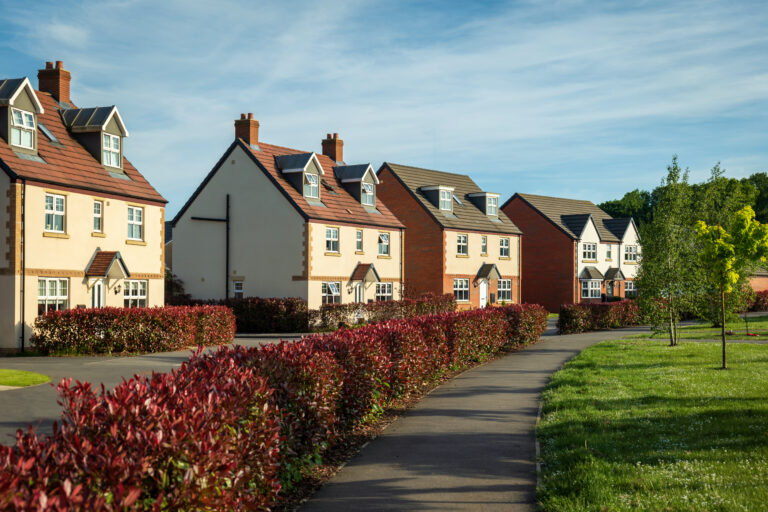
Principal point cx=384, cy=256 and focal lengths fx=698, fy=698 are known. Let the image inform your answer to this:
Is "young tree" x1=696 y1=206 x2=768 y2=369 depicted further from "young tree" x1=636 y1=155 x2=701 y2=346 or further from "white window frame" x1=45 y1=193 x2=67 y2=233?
"white window frame" x1=45 y1=193 x2=67 y2=233

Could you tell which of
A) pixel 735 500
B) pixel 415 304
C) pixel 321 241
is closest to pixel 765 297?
pixel 415 304

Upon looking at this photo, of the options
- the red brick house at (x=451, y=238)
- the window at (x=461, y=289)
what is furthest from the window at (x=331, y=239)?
the window at (x=461, y=289)

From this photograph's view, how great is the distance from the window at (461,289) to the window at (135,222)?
2370cm

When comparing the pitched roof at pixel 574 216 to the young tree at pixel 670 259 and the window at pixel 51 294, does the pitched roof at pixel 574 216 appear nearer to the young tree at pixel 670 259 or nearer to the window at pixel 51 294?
the young tree at pixel 670 259

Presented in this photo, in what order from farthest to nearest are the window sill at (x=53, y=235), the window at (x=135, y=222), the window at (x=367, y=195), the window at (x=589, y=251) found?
the window at (x=589, y=251), the window at (x=367, y=195), the window at (x=135, y=222), the window sill at (x=53, y=235)

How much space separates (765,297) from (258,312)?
44.6m

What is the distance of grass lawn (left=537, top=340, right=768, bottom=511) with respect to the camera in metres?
7.52

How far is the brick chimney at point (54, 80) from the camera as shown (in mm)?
30547

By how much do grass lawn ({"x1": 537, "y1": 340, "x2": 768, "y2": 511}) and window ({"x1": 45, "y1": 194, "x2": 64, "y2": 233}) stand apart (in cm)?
1843

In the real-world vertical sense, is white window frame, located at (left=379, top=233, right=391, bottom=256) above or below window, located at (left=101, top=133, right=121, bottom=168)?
below

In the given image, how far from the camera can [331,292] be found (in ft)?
127

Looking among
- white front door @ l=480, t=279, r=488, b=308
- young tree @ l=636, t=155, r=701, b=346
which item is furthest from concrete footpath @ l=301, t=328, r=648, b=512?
white front door @ l=480, t=279, r=488, b=308

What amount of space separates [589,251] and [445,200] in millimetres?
18235

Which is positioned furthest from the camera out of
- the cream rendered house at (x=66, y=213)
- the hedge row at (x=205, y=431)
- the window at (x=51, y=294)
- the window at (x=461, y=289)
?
the window at (x=461, y=289)
